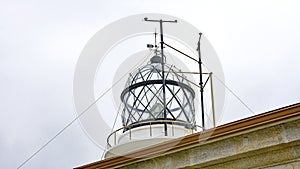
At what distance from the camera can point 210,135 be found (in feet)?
14.6

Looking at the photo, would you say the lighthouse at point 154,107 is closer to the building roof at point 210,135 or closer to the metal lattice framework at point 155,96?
the metal lattice framework at point 155,96

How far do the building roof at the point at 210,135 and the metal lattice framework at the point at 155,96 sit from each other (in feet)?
11.3

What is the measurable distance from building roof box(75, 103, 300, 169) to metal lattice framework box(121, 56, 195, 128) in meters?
3.44

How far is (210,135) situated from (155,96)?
15.0ft

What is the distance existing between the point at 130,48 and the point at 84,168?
11.1 feet

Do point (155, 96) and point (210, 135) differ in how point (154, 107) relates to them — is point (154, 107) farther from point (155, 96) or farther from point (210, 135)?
point (210, 135)

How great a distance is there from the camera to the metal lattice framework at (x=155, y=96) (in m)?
8.88

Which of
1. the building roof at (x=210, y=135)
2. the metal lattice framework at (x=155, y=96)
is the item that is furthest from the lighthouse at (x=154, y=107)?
the building roof at (x=210, y=135)

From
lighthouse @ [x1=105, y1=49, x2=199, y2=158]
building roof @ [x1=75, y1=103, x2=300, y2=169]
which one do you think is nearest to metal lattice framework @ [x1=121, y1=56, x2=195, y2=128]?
lighthouse @ [x1=105, y1=49, x2=199, y2=158]

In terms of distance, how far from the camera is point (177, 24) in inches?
333

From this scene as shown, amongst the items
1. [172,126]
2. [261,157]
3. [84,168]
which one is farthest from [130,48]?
[261,157]

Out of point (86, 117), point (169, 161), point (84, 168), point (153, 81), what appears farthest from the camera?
point (153, 81)

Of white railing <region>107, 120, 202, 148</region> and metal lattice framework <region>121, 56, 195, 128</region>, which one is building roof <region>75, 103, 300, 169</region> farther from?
metal lattice framework <region>121, 56, 195, 128</region>

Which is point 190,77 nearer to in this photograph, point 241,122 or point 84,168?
point 84,168
